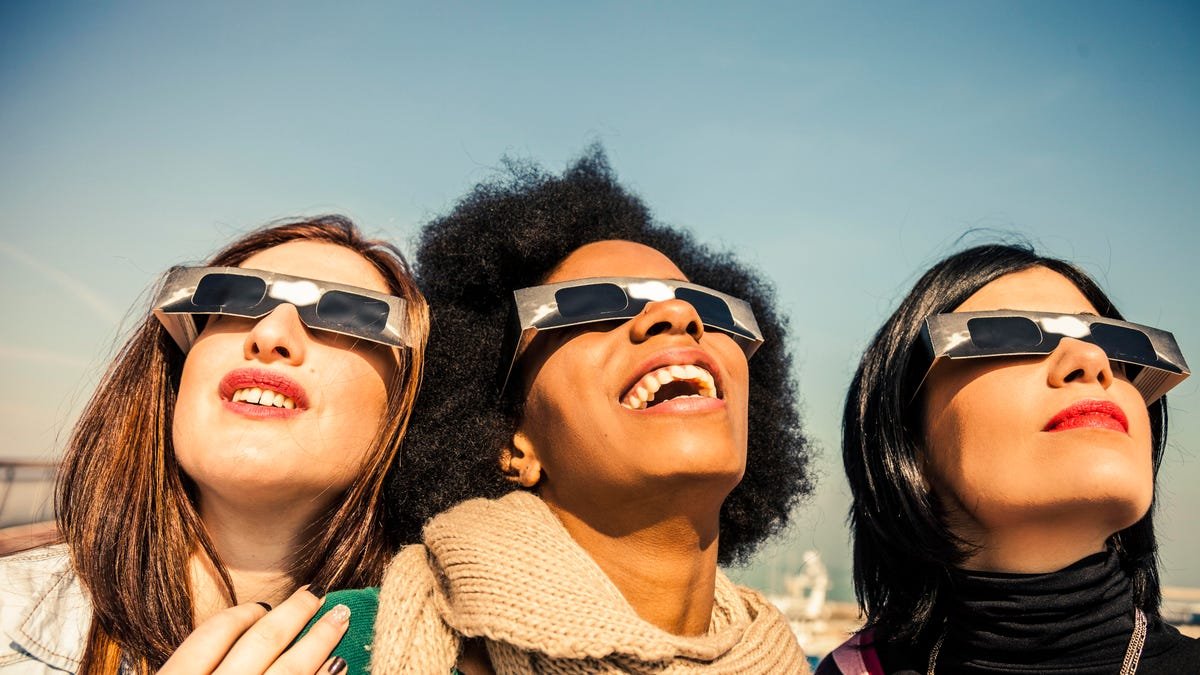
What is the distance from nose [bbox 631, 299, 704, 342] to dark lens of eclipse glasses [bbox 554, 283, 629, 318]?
13 centimetres

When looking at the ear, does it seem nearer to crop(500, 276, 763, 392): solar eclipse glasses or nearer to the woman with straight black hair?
crop(500, 276, 763, 392): solar eclipse glasses

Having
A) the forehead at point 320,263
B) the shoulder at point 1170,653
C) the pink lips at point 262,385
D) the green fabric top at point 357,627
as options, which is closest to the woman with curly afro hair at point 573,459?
the green fabric top at point 357,627

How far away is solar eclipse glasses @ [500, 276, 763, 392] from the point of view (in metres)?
3.47

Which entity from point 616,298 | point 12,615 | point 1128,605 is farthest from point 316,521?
point 1128,605

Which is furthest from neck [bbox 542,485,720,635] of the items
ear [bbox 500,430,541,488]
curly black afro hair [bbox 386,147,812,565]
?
curly black afro hair [bbox 386,147,812,565]

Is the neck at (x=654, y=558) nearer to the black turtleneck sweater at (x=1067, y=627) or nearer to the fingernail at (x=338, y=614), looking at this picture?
the fingernail at (x=338, y=614)

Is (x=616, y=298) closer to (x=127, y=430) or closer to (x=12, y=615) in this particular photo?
(x=127, y=430)

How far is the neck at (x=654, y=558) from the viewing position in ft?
10.7

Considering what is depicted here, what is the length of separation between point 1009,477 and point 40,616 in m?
3.89

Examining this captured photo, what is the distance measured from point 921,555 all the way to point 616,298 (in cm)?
173

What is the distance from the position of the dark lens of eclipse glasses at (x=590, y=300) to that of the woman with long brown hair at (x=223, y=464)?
2.47 ft

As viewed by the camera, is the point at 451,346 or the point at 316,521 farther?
the point at 451,346

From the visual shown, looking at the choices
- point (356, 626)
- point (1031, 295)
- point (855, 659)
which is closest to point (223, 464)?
point (356, 626)

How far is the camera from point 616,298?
3.50 metres
